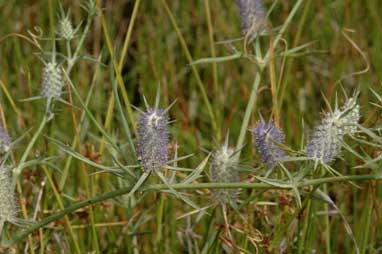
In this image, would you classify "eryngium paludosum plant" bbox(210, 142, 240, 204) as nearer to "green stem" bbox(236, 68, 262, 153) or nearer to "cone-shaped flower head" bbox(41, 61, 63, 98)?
"green stem" bbox(236, 68, 262, 153)

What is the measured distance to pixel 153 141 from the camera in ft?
3.97

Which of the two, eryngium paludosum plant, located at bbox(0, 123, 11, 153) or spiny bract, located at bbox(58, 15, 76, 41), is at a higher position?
spiny bract, located at bbox(58, 15, 76, 41)

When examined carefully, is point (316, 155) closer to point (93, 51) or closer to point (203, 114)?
point (203, 114)

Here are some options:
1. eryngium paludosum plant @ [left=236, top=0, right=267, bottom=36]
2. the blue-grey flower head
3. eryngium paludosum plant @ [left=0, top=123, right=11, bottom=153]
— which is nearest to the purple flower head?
the blue-grey flower head

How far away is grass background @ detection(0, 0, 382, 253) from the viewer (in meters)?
1.91

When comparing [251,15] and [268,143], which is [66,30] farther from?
[268,143]

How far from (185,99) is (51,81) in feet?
4.81

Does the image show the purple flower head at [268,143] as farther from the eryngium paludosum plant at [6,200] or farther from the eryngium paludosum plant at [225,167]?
the eryngium paludosum plant at [6,200]

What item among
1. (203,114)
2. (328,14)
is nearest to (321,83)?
(328,14)

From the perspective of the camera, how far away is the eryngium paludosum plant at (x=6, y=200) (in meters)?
1.35

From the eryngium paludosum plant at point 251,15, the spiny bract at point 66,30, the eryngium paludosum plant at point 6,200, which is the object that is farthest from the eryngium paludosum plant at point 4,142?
the eryngium paludosum plant at point 251,15

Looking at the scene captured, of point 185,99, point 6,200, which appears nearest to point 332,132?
point 6,200

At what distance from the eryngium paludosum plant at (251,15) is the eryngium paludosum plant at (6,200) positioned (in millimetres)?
583

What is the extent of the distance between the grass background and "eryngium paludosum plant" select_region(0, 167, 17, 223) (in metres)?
0.37
